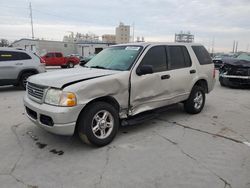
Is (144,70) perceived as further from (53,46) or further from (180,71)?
(53,46)

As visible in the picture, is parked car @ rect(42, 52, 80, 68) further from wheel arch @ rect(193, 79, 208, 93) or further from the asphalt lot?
wheel arch @ rect(193, 79, 208, 93)

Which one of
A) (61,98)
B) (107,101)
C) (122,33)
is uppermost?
(122,33)

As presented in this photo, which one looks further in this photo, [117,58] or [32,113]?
[117,58]

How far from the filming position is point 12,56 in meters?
9.09

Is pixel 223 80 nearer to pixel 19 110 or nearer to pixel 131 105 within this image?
pixel 131 105

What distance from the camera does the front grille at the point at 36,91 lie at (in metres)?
3.65

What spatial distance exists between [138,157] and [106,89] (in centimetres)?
121

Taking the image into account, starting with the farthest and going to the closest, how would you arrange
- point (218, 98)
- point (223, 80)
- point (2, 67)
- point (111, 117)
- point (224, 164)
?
point (223, 80), point (2, 67), point (218, 98), point (111, 117), point (224, 164)

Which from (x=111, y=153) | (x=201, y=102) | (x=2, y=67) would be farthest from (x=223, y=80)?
(x=2, y=67)

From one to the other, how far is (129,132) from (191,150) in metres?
1.30

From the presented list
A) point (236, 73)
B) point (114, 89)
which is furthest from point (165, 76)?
point (236, 73)

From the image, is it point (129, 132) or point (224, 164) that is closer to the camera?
point (224, 164)

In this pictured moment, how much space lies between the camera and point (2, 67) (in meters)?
8.76

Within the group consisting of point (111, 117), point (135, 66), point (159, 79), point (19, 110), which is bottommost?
point (19, 110)
